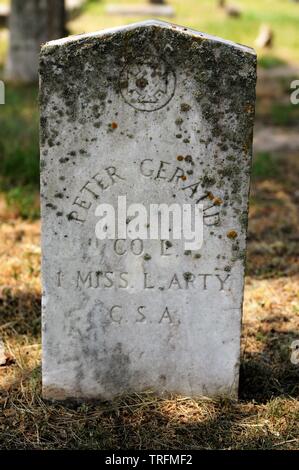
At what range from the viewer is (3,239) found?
17.9ft

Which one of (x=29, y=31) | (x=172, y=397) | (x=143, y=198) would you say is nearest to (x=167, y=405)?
(x=172, y=397)

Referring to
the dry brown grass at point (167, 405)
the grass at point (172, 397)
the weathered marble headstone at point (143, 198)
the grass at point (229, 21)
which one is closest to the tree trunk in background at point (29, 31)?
the grass at point (172, 397)

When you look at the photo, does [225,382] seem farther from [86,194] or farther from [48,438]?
[86,194]

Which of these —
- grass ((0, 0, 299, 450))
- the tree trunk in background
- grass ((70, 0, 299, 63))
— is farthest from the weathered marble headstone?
grass ((70, 0, 299, 63))

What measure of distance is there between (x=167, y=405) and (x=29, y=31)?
25.0ft

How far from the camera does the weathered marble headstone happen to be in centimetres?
311

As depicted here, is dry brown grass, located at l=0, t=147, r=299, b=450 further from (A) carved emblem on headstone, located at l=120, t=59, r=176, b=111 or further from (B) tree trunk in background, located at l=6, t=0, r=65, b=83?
(B) tree trunk in background, located at l=6, t=0, r=65, b=83

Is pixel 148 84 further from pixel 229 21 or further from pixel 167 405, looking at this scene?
pixel 229 21

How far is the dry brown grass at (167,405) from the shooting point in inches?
128

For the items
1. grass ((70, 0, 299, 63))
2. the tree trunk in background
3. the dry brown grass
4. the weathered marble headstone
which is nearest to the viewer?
the weathered marble headstone

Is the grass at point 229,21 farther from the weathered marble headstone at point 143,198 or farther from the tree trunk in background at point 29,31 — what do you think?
the weathered marble headstone at point 143,198

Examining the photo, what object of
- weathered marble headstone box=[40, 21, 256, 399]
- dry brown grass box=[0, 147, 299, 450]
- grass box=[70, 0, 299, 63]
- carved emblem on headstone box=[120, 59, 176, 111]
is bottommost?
dry brown grass box=[0, 147, 299, 450]

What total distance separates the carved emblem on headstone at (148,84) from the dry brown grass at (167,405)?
135 centimetres

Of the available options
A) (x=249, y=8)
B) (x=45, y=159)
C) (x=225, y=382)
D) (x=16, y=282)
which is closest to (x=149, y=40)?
(x=45, y=159)
